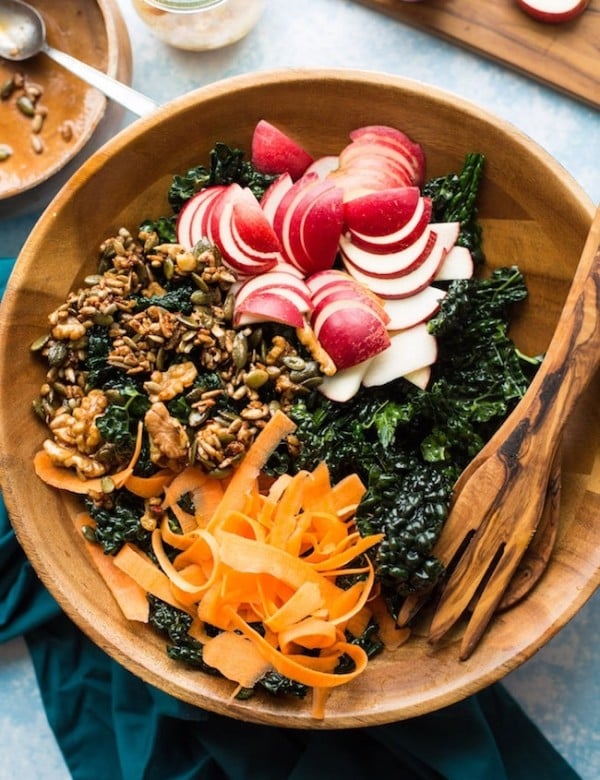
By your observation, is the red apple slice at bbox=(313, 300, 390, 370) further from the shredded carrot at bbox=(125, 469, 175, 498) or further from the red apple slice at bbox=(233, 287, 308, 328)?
the shredded carrot at bbox=(125, 469, 175, 498)

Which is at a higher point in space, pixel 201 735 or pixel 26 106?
pixel 26 106

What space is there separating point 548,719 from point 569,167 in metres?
1.80

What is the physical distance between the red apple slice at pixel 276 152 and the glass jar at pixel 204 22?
1.76 feet

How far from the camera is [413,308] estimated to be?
2420 mm

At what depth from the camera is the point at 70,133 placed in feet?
9.48

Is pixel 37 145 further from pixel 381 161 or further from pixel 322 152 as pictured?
pixel 381 161

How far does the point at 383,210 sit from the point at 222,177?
51 centimetres

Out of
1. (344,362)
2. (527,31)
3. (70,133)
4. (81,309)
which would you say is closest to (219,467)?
(344,362)

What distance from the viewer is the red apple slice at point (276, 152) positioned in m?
2.53

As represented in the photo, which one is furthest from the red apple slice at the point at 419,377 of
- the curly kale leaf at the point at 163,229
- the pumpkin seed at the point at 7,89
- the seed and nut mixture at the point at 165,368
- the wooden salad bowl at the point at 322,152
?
the pumpkin seed at the point at 7,89

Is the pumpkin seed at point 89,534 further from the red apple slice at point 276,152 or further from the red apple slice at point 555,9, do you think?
the red apple slice at point 555,9

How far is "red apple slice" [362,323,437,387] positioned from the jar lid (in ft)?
4.14

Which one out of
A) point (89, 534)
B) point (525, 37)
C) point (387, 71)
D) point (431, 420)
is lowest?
point (89, 534)

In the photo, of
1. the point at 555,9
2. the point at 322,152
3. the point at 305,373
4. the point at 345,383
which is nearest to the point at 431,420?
the point at 345,383
